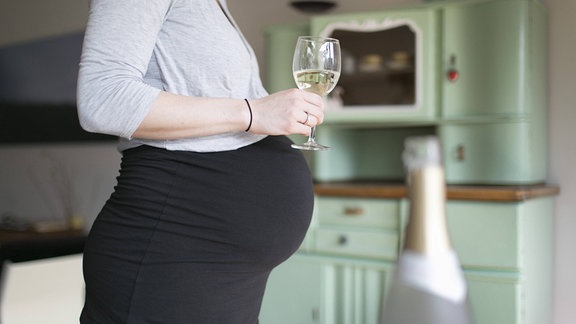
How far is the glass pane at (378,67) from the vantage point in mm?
2490

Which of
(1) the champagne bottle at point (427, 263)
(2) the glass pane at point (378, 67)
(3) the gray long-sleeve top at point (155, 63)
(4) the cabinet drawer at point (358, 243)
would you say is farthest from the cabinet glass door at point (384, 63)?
(1) the champagne bottle at point (427, 263)

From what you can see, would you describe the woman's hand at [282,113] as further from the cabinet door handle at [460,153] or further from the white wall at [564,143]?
the white wall at [564,143]

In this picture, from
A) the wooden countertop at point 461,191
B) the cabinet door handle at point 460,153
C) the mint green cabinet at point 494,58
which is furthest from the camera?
the cabinet door handle at point 460,153

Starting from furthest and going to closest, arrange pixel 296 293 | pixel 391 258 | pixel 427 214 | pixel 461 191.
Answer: pixel 296 293, pixel 391 258, pixel 461 191, pixel 427 214

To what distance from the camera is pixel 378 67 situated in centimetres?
259

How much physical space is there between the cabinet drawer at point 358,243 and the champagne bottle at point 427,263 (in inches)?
72.2

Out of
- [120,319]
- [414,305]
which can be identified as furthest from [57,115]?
[414,305]

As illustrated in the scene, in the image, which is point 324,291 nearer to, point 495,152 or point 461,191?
point 461,191

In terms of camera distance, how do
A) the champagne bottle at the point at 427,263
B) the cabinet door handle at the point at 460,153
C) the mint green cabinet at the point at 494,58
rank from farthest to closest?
the cabinet door handle at the point at 460,153, the mint green cabinet at the point at 494,58, the champagne bottle at the point at 427,263

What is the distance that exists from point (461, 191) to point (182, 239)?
1.46 m

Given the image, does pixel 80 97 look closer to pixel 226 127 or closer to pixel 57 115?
pixel 226 127

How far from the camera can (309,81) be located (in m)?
0.92

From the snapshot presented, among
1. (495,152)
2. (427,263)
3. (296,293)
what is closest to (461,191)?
(495,152)

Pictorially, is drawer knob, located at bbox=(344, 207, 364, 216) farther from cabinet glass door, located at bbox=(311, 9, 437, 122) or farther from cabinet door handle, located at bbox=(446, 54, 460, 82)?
cabinet door handle, located at bbox=(446, 54, 460, 82)
